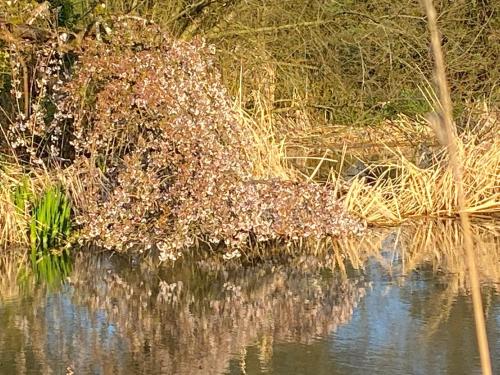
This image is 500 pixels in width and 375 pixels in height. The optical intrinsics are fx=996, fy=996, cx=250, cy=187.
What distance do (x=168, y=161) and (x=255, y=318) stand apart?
242cm

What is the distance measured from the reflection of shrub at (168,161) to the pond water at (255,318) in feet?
1.01

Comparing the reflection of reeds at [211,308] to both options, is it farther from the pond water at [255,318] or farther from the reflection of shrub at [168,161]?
the reflection of shrub at [168,161]

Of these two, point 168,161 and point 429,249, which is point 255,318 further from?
point 429,249

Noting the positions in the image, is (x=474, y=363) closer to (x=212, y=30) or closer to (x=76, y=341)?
(x=76, y=341)

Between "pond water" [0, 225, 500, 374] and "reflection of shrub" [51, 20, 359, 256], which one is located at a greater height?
"reflection of shrub" [51, 20, 359, 256]

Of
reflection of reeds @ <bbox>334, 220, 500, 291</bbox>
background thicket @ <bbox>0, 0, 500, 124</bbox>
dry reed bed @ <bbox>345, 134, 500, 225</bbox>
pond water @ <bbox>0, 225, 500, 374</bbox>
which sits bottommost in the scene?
pond water @ <bbox>0, 225, 500, 374</bbox>

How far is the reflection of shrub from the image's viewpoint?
8.16 m

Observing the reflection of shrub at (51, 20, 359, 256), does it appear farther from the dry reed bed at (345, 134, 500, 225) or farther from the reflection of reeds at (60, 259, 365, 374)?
the dry reed bed at (345, 134, 500, 225)

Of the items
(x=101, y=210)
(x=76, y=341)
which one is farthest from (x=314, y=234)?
(x=76, y=341)

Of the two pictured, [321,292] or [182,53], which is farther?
[182,53]

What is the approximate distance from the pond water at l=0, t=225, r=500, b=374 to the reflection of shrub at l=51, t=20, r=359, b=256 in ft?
1.01

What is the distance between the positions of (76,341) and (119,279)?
1.78 meters

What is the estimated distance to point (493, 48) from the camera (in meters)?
16.8

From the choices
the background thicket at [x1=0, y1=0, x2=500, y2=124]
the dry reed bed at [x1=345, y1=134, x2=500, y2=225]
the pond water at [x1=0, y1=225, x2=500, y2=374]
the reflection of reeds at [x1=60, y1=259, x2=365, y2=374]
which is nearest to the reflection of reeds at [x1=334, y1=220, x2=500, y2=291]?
the pond water at [x1=0, y1=225, x2=500, y2=374]
